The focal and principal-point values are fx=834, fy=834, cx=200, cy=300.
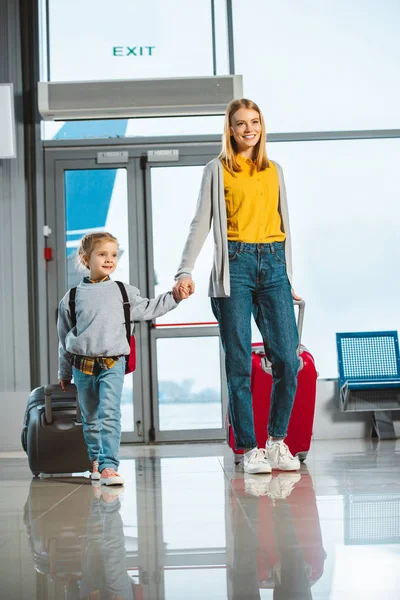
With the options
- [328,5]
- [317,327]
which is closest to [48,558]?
[317,327]

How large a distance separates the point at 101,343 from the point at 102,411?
26 cm

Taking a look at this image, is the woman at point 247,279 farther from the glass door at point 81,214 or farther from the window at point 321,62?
the window at point 321,62

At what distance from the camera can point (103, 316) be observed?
3.19 metres

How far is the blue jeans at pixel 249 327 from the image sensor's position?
10.5 ft

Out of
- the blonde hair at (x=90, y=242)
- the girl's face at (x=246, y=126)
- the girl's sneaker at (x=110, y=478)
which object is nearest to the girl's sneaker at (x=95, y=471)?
the girl's sneaker at (x=110, y=478)

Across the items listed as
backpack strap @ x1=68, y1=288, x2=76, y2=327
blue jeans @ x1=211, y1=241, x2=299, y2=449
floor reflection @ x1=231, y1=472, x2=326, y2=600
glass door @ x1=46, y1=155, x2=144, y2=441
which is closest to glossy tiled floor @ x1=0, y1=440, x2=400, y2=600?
floor reflection @ x1=231, y1=472, x2=326, y2=600

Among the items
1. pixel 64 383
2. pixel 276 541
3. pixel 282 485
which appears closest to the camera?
pixel 276 541

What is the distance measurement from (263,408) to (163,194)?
2.96m

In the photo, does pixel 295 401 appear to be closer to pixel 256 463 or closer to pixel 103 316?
pixel 256 463

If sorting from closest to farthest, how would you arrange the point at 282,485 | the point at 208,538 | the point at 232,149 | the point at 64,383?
the point at 208,538 < the point at 282,485 < the point at 232,149 < the point at 64,383

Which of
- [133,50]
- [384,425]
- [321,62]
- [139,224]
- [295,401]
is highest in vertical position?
[133,50]

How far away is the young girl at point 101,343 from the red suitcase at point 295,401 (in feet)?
2.12

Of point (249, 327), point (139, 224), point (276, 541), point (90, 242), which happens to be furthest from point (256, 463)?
point (139, 224)

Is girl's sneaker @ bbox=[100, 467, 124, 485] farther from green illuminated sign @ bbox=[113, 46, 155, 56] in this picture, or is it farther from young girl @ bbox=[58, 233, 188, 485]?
green illuminated sign @ bbox=[113, 46, 155, 56]
